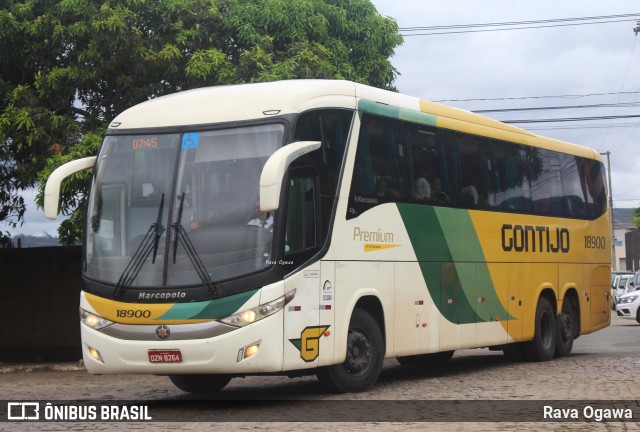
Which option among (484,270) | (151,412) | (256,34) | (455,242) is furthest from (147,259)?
(256,34)

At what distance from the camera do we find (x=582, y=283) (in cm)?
2020

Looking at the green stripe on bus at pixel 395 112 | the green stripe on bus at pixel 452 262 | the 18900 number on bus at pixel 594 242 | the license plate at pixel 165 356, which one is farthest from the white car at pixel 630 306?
the license plate at pixel 165 356

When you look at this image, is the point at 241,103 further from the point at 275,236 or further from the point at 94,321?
the point at 94,321

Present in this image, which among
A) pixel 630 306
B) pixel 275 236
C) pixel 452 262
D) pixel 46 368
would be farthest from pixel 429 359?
pixel 630 306

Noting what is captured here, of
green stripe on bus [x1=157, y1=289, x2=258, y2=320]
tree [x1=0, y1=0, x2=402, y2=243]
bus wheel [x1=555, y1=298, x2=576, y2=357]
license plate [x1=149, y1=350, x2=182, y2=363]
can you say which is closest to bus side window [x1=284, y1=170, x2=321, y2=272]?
green stripe on bus [x1=157, y1=289, x2=258, y2=320]

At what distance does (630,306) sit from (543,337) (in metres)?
16.0

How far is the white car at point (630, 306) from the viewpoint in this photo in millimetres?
33562

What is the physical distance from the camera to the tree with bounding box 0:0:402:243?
19.3 meters

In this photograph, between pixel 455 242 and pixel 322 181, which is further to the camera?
pixel 455 242

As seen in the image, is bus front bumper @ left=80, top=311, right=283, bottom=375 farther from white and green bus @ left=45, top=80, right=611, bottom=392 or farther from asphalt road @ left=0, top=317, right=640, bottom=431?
asphalt road @ left=0, top=317, right=640, bottom=431

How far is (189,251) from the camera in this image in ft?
39.0

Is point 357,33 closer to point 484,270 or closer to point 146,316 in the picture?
point 484,270

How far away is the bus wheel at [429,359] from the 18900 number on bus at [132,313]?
681cm

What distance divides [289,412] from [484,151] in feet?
22.4
